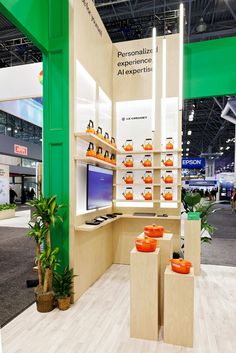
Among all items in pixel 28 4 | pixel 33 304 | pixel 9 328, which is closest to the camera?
pixel 9 328

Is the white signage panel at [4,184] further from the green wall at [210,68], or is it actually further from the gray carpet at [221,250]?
the green wall at [210,68]

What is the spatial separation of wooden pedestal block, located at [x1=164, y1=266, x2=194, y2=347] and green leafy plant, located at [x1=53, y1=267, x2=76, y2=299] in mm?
1127

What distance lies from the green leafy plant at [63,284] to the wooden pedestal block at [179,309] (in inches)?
44.4

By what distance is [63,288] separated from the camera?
9.01 feet

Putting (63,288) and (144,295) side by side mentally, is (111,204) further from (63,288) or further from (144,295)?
(144,295)

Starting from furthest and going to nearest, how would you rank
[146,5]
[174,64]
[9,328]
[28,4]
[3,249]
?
[146,5] → [3,249] → [174,64] → [28,4] → [9,328]

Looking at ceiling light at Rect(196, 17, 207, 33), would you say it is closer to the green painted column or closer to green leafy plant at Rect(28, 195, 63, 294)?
the green painted column

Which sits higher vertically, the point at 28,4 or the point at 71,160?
the point at 28,4

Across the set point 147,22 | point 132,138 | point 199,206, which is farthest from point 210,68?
point 199,206

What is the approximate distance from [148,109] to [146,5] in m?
3.92

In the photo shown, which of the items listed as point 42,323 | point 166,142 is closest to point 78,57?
point 166,142

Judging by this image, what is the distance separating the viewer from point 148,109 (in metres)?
4.32

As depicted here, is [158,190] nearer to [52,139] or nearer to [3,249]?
[52,139]

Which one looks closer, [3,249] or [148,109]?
[148,109]
